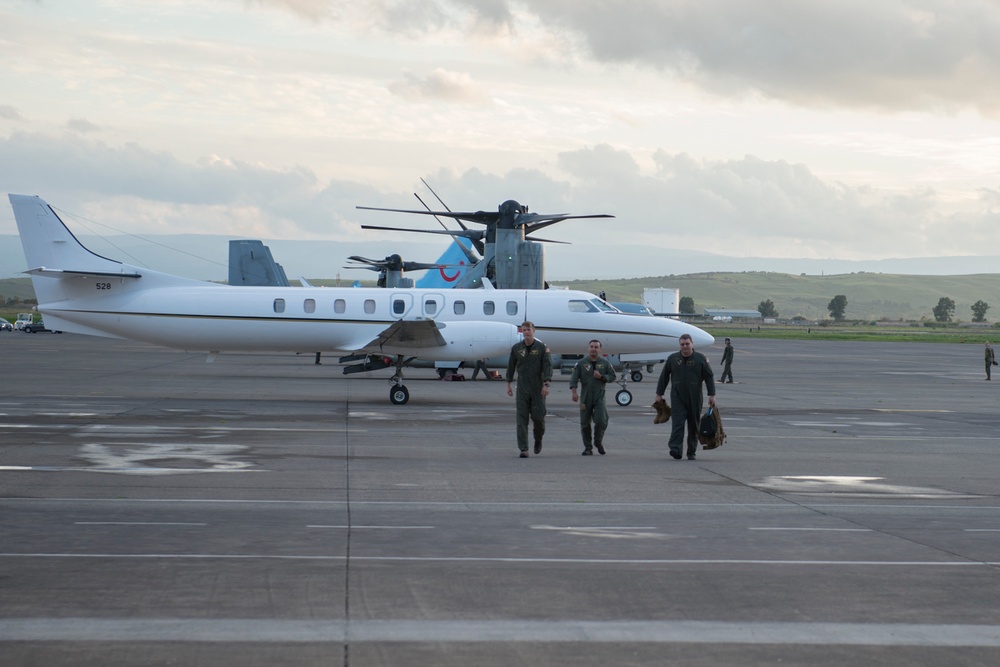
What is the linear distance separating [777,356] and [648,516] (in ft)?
162

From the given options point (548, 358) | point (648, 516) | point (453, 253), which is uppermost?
point (453, 253)

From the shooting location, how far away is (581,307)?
1112 inches

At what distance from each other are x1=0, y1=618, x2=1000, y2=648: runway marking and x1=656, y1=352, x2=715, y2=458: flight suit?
888 cm

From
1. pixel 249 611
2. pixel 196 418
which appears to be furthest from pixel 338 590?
pixel 196 418

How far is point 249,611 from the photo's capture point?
6824mm

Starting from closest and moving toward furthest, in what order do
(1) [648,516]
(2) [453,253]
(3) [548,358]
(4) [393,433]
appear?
1. (1) [648,516]
2. (3) [548,358]
3. (4) [393,433]
4. (2) [453,253]

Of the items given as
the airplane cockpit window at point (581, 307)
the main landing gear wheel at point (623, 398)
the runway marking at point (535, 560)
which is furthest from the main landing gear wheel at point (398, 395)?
the runway marking at point (535, 560)

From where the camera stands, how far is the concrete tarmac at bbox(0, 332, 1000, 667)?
6312 mm

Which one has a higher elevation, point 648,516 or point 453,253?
point 453,253

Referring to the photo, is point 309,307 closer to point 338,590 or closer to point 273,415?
point 273,415

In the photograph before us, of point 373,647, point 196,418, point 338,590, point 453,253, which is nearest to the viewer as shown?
point 373,647

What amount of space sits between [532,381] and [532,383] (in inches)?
1.2

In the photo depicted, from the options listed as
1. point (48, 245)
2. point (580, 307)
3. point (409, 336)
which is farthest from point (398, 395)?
point (48, 245)

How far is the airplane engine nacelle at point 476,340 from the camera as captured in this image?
25.2 metres
